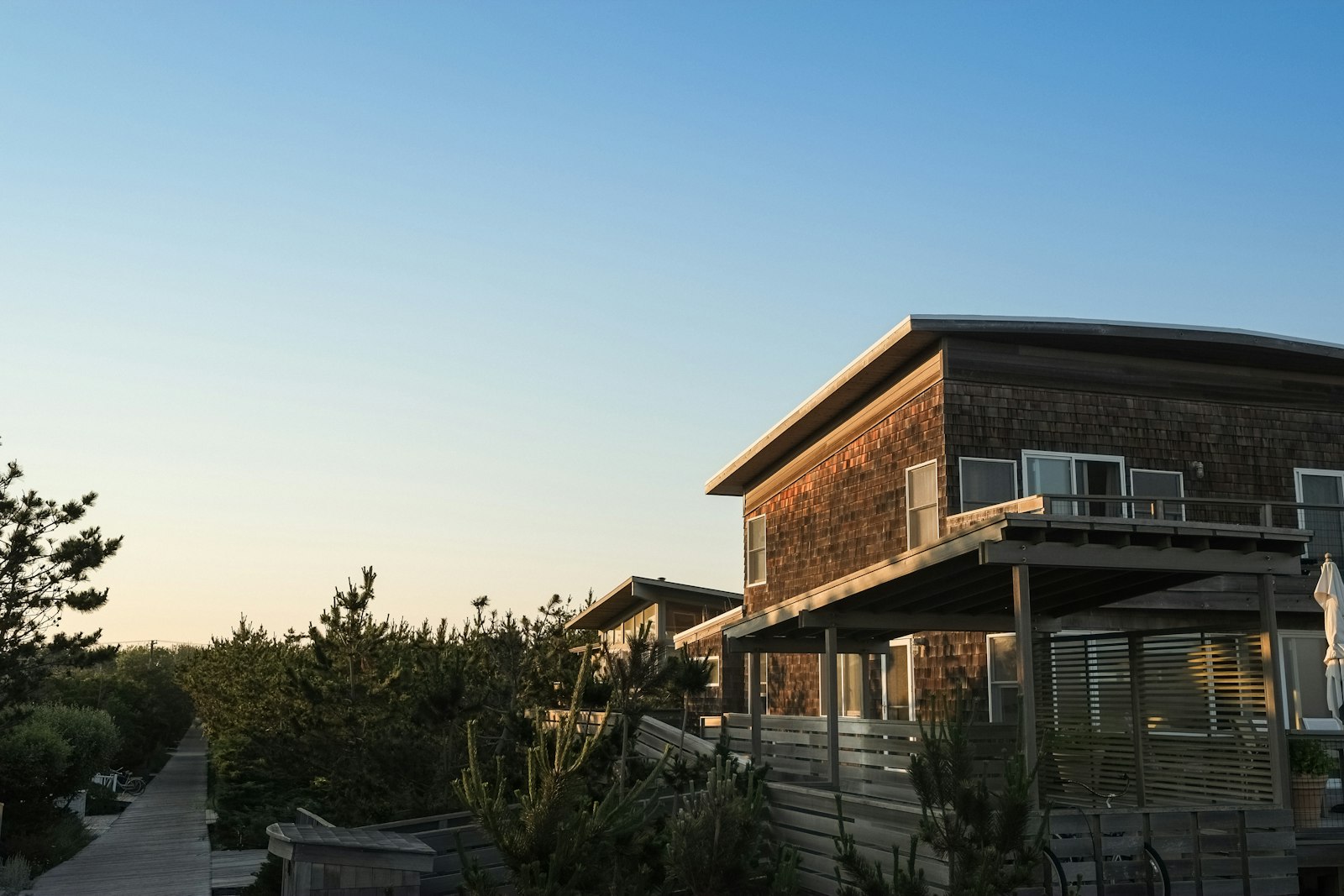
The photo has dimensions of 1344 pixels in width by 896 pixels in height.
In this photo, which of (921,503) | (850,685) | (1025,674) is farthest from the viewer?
(850,685)

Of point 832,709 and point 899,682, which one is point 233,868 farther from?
point 899,682

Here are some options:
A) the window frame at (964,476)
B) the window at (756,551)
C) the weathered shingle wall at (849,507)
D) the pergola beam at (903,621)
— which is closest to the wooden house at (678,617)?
the window at (756,551)

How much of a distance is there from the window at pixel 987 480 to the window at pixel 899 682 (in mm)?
2924

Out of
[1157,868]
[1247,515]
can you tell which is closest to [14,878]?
[1157,868]

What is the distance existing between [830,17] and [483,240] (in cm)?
689

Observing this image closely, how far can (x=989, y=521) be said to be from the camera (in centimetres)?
1037

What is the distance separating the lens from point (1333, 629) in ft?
37.6

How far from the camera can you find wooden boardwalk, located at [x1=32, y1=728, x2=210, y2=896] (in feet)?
48.6

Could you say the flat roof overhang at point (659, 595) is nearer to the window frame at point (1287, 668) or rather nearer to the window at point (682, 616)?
the window at point (682, 616)

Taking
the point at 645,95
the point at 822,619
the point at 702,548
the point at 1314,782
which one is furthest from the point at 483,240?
the point at 702,548

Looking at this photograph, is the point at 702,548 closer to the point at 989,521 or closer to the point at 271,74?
the point at 271,74

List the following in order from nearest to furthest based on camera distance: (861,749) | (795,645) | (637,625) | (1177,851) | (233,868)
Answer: (1177,851)
(861,749)
(795,645)
(233,868)
(637,625)

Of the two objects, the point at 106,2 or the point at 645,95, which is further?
the point at 645,95

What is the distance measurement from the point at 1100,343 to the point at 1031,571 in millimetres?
7194
